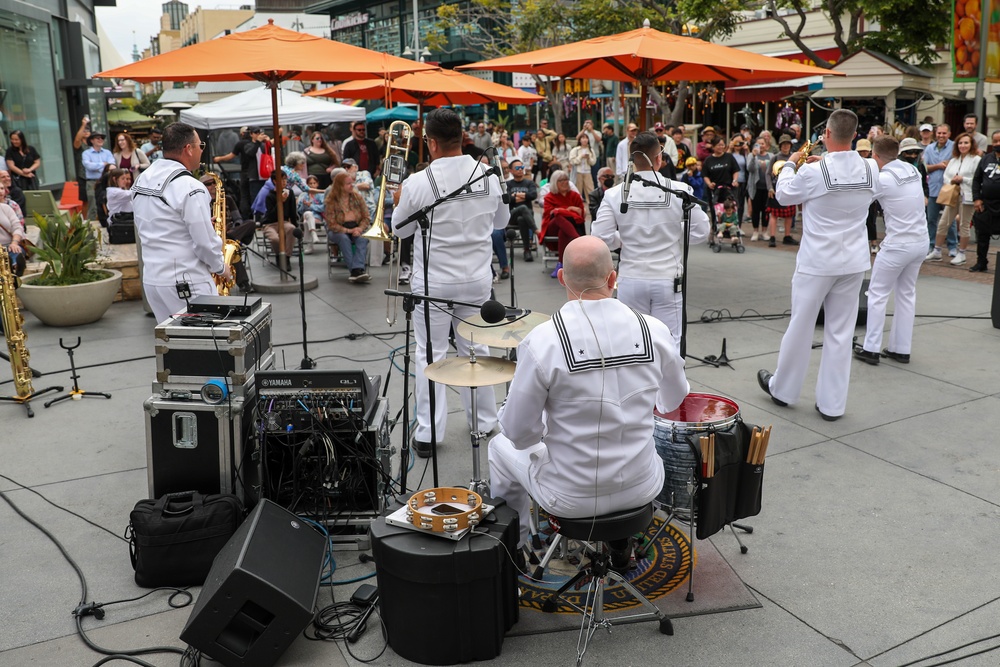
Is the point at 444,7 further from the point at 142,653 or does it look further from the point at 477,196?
the point at 142,653

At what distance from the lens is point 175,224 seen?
605cm

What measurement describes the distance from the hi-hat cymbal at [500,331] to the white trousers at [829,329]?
9.24 ft

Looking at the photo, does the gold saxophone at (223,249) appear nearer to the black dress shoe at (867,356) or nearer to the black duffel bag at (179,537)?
the black duffel bag at (179,537)

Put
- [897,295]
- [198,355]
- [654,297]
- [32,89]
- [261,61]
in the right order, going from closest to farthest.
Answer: [198,355]
[654,297]
[897,295]
[261,61]
[32,89]

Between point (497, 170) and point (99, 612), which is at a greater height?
point (497, 170)

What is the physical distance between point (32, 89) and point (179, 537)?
62.8ft

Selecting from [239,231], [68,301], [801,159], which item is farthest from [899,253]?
[68,301]

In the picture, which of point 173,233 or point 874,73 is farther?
point 874,73

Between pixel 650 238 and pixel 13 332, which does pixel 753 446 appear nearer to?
pixel 650 238

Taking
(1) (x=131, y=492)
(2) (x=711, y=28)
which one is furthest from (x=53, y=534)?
(2) (x=711, y=28)

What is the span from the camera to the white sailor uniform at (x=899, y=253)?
7.52 meters

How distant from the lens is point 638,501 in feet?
11.9


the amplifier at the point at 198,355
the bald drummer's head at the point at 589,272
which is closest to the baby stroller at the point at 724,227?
the amplifier at the point at 198,355

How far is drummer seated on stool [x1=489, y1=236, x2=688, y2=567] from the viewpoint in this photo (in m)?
3.47
